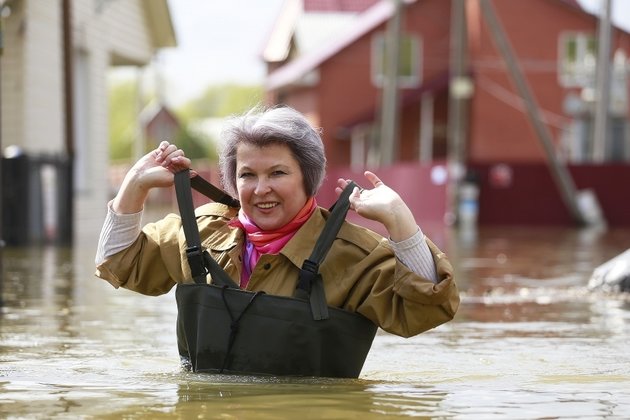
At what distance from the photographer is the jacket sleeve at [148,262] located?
19.2 feet

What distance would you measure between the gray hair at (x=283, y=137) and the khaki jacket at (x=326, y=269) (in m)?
0.16

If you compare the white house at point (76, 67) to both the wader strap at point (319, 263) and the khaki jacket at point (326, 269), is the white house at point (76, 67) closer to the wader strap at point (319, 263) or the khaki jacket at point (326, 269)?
the khaki jacket at point (326, 269)

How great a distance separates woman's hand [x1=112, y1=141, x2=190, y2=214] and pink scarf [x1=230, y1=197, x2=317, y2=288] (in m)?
0.29

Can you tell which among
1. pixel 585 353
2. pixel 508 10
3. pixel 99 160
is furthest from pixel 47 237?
pixel 508 10

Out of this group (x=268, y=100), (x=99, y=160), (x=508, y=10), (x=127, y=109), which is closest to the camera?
(x=99, y=160)

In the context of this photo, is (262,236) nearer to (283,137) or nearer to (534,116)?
(283,137)

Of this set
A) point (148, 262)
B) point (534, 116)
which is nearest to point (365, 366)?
point (148, 262)

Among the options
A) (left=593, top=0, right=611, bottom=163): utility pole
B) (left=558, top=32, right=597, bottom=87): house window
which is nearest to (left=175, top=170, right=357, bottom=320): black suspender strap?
(left=593, top=0, right=611, bottom=163): utility pole

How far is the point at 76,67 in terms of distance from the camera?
2497cm

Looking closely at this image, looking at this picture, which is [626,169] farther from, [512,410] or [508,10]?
[512,410]

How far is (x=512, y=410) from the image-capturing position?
17.0 ft

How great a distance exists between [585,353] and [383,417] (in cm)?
300

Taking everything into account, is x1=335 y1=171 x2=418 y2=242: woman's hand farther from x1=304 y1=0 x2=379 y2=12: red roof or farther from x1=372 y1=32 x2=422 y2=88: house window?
x1=304 y1=0 x2=379 y2=12: red roof

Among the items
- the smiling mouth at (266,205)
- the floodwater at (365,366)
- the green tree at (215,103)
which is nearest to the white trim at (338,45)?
the floodwater at (365,366)
